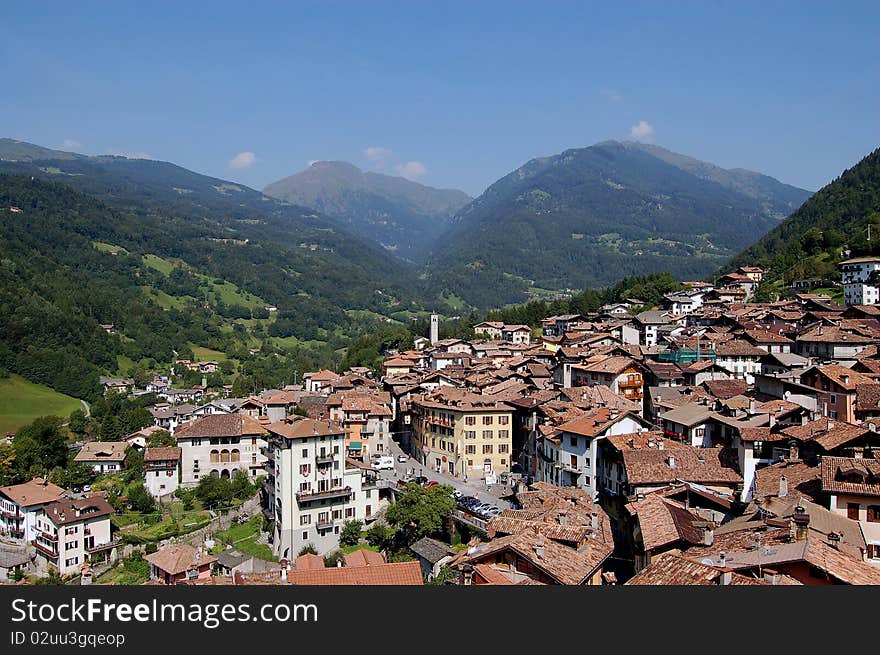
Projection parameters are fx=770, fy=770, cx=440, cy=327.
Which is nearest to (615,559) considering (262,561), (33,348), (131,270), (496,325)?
(262,561)

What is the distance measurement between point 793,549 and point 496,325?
85.4m

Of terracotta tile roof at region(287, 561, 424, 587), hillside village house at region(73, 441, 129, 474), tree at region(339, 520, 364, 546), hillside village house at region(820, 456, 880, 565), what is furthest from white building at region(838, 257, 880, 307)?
hillside village house at region(73, 441, 129, 474)

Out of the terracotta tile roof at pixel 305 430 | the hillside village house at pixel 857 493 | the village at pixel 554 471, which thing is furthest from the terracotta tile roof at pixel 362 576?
the terracotta tile roof at pixel 305 430

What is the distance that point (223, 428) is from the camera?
5909cm

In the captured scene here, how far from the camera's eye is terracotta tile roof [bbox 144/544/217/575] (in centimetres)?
3616

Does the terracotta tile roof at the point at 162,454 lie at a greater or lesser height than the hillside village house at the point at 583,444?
lesser

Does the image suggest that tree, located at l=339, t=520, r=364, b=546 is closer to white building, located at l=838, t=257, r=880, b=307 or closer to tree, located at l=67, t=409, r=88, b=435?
tree, located at l=67, t=409, r=88, b=435

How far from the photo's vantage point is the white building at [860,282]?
242 ft

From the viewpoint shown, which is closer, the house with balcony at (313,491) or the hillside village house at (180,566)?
the hillside village house at (180,566)

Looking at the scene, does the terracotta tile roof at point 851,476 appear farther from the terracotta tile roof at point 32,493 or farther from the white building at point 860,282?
the white building at point 860,282

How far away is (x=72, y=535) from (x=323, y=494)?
17386mm

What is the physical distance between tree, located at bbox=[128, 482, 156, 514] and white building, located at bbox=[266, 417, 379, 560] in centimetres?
1567

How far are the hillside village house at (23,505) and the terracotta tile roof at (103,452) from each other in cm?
1236

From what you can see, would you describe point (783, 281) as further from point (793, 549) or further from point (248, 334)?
point (248, 334)
